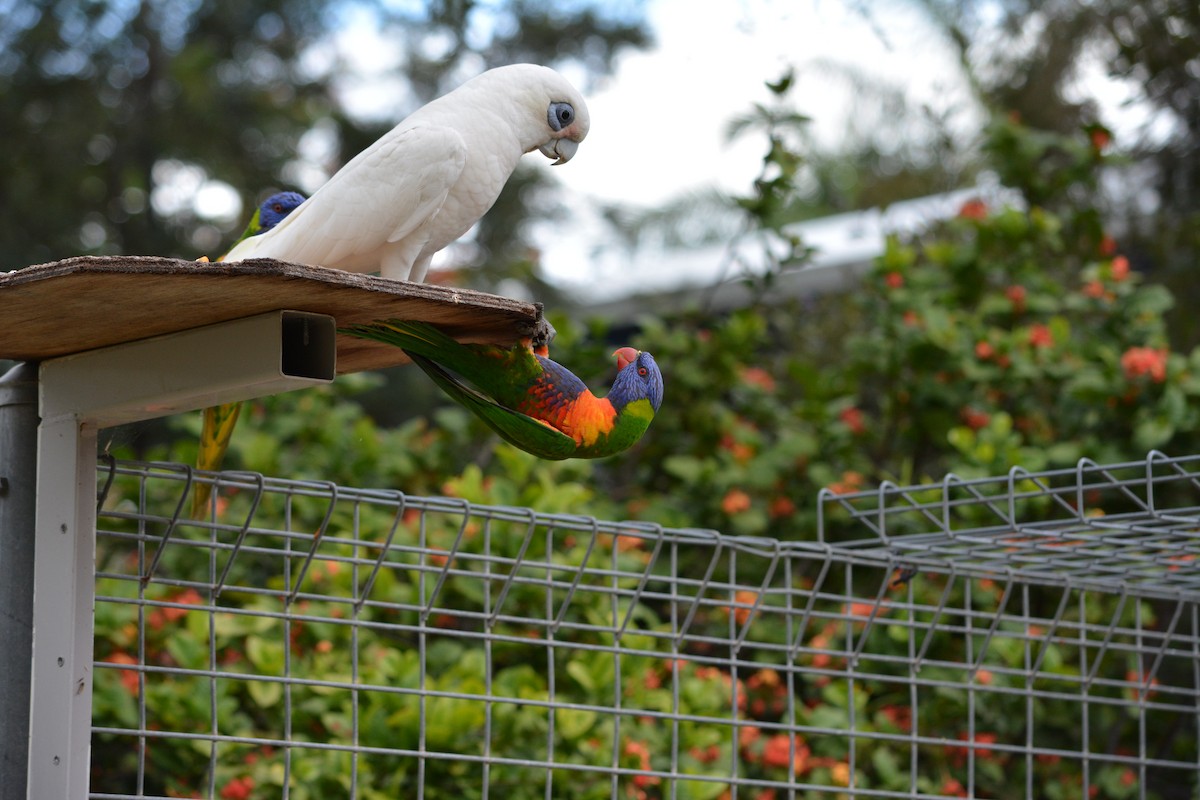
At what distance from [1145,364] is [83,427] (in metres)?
3.12

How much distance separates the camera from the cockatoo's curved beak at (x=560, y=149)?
2.03 meters

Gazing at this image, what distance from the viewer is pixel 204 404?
5.76 feet

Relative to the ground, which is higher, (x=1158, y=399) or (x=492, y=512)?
(x=1158, y=399)

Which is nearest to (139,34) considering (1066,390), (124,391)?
(1066,390)

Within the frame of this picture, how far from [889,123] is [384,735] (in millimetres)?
9573

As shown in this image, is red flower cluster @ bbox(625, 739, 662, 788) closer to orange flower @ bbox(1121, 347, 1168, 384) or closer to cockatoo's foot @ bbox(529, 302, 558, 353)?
cockatoo's foot @ bbox(529, 302, 558, 353)

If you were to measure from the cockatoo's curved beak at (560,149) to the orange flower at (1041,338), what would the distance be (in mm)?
2630

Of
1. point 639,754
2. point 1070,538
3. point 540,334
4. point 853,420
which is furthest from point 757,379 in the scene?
point 540,334

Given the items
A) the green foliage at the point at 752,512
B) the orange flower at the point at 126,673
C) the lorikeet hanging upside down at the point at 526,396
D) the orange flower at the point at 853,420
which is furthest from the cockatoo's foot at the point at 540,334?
the orange flower at the point at 853,420

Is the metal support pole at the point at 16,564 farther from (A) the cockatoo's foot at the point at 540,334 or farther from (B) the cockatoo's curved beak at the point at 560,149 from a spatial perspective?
(B) the cockatoo's curved beak at the point at 560,149

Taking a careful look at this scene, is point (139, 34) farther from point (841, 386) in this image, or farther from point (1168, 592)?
point (1168, 592)

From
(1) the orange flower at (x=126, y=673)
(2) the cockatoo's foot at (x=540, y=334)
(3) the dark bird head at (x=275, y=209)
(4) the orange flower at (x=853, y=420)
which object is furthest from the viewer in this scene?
(4) the orange flower at (x=853, y=420)

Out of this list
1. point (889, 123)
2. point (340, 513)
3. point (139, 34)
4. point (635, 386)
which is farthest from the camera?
point (889, 123)

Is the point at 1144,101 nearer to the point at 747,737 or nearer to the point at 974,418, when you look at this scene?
the point at 974,418
